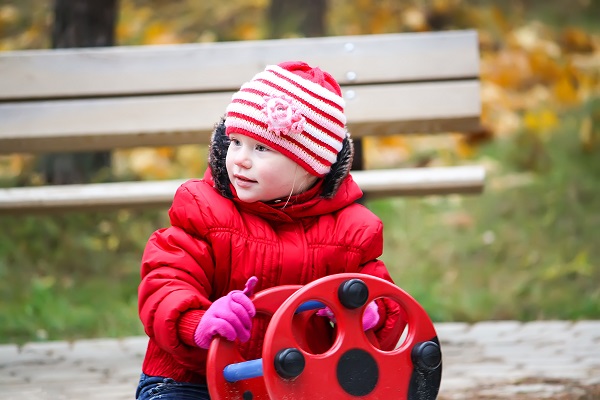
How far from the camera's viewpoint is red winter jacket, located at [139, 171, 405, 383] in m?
2.26

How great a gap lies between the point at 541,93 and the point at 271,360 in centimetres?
536

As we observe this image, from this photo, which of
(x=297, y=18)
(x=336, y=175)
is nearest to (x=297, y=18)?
(x=297, y=18)

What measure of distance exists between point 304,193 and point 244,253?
0.22m

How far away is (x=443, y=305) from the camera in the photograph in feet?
15.2

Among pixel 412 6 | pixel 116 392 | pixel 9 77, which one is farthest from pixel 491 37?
pixel 116 392

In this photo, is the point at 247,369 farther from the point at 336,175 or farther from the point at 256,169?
the point at 336,175

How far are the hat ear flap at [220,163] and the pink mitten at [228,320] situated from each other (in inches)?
13.6

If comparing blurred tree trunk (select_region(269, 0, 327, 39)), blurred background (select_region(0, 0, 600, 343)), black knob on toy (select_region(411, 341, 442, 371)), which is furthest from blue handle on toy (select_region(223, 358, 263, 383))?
blurred tree trunk (select_region(269, 0, 327, 39))

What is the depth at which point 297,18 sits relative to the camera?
269 inches

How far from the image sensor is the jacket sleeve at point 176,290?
7.06 ft

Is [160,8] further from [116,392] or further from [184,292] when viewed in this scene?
[184,292]

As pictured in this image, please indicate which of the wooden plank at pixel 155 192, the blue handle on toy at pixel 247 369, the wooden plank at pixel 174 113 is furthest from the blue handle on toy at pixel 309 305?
the wooden plank at pixel 174 113

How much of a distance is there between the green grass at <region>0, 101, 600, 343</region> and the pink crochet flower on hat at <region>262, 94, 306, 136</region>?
2181mm

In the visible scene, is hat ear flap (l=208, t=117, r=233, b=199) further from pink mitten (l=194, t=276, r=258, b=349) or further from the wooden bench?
the wooden bench
